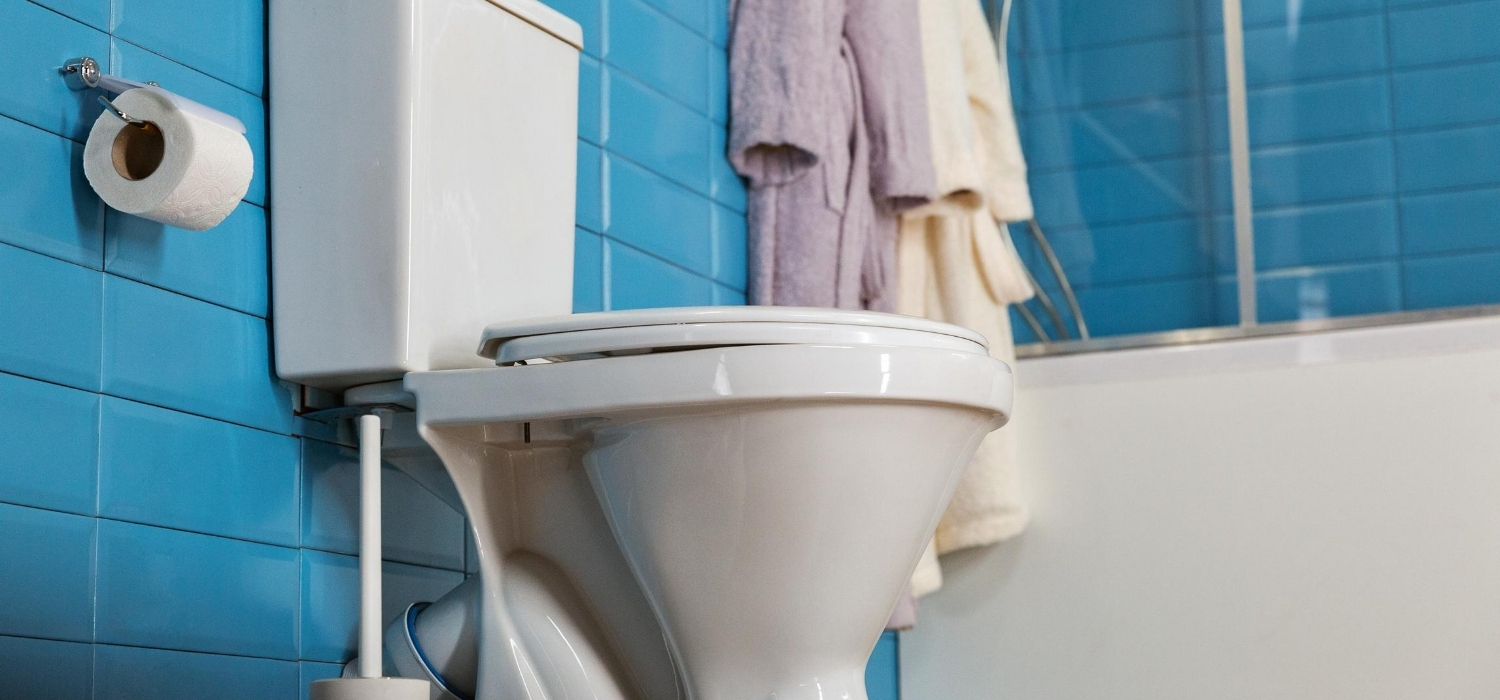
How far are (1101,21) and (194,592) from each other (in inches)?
72.1

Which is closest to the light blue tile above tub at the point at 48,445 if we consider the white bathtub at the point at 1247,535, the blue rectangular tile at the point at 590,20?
the blue rectangular tile at the point at 590,20

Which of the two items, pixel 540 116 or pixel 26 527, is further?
pixel 540 116

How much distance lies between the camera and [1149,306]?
2.43m

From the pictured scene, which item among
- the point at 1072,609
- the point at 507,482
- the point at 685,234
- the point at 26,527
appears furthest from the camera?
the point at 1072,609

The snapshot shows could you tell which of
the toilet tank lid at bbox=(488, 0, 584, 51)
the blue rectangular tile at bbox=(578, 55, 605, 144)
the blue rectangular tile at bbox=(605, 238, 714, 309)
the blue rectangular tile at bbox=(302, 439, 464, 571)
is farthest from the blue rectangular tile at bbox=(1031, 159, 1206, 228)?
the blue rectangular tile at bbox=(302, 439, 464, 571)

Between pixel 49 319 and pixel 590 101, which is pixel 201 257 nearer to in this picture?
pixel 49 319

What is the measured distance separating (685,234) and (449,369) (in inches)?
24.5

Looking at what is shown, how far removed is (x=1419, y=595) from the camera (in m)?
1.99

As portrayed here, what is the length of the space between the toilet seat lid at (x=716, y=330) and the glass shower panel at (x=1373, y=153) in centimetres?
130

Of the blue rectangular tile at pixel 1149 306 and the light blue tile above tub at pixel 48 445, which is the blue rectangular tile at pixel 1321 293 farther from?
the light blue tile above tub at pixel 48 445

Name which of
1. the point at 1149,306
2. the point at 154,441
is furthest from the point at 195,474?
the point at 1149,306

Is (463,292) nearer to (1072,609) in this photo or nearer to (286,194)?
(286,194)

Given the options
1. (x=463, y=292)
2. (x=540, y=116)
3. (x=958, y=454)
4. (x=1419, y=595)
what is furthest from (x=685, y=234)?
(x=1419, y=595)

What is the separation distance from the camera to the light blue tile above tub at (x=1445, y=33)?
2.29 metres
